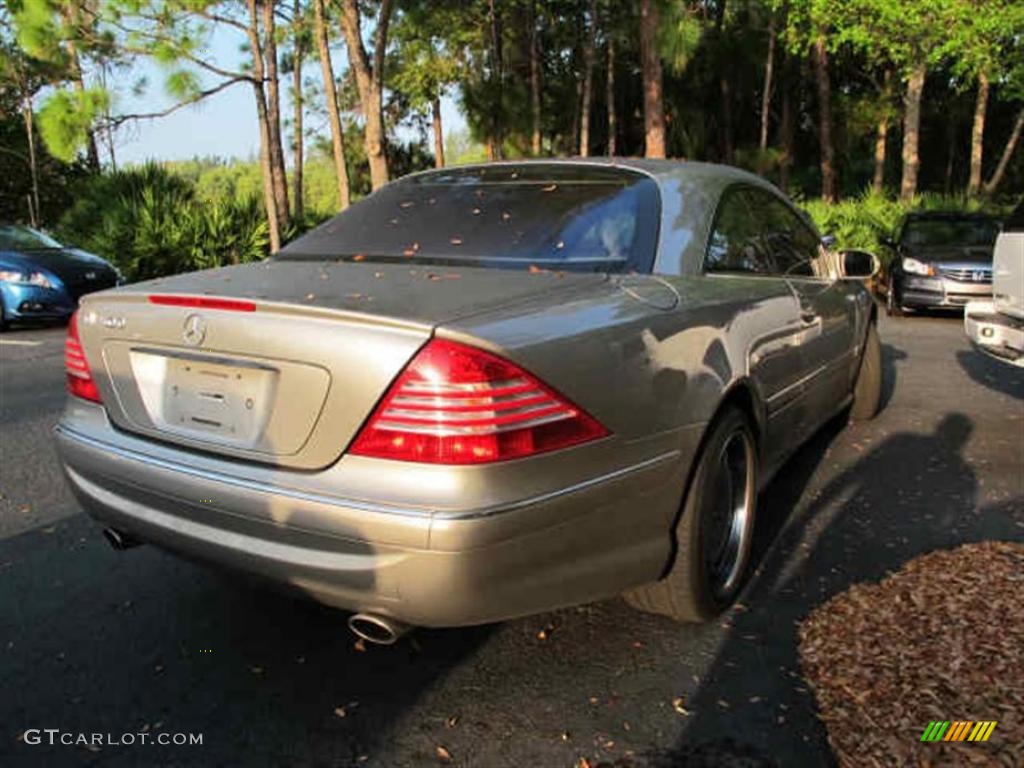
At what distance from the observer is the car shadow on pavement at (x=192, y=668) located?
2.33 metres

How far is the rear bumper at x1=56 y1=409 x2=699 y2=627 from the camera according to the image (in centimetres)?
209

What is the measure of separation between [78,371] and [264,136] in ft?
49.4

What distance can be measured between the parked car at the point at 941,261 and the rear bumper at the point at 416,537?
1019cm

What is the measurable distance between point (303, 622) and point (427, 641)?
0.44m

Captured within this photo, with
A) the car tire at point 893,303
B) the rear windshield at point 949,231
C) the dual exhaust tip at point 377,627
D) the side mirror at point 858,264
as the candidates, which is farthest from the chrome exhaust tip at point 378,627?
the rear windshield at point 949,231

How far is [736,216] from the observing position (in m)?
3.61

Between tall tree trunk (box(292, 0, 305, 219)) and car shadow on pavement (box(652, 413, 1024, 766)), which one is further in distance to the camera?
tall tree trunk (box(292, 0, 305, 219))

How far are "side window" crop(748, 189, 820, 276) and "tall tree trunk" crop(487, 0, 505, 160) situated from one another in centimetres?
2178

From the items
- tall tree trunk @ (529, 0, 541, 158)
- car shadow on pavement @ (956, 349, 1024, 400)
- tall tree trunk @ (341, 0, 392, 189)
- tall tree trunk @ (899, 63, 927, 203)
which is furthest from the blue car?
tall tree trunk @ (529, 0, 541, 158)

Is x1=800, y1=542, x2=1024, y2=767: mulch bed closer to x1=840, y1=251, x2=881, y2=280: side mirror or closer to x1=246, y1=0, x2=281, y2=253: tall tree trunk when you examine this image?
x1=840, y1=251, x2=881, y2=280: side mirror

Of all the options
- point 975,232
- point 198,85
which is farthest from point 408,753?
point 198,85

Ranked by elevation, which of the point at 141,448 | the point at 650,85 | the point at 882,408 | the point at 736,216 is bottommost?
the point at 882,408

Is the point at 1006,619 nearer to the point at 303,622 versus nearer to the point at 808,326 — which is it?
the point at 808,326

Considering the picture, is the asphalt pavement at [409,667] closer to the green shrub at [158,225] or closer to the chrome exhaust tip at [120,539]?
the chrome exhaust tip at [120,539]
